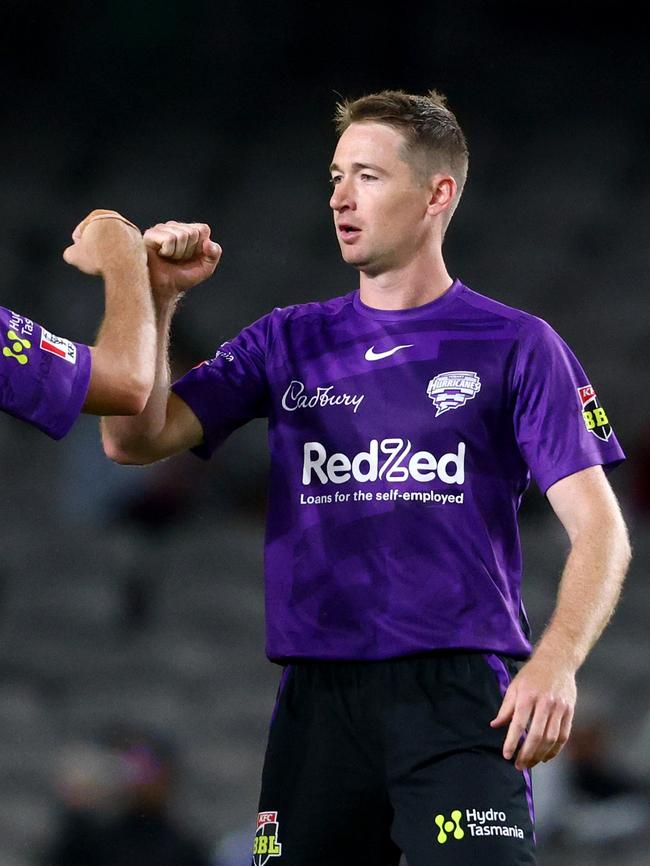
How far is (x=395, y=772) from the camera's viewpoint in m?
2.39

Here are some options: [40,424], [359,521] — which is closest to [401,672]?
[359,521]

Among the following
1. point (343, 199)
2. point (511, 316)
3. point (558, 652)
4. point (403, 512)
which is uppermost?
point (343, 199)

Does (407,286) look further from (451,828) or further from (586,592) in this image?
(451,828)

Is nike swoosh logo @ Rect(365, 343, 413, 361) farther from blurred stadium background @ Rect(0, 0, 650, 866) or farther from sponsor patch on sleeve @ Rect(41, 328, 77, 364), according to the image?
blurred stadium background @ Rect(0, 0, 650, 866)

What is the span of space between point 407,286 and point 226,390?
1.31 feet

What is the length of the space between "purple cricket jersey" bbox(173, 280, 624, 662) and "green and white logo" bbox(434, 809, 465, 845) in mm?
286

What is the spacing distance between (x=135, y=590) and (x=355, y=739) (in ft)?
14.3

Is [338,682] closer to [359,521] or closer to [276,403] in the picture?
[359,521]

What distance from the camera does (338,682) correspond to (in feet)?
8.18

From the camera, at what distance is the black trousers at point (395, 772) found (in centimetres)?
233

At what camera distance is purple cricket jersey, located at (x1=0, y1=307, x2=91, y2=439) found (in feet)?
8.20

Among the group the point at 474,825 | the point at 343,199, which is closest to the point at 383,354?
the point at 343,199

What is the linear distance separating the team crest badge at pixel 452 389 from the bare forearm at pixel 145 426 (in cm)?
50

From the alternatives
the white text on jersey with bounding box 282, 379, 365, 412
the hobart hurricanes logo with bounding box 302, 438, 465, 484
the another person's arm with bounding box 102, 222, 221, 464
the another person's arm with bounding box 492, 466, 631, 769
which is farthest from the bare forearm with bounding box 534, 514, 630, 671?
the another person's arm with bounding box 102, 222, 221, 464
